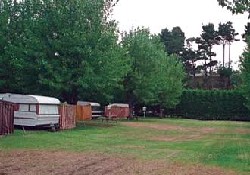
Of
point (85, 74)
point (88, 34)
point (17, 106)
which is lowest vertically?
point (17, 106)

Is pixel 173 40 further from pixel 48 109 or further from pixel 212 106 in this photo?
pixel 48 109

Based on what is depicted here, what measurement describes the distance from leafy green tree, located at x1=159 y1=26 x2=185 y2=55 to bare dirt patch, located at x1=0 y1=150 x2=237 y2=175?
89774 mm

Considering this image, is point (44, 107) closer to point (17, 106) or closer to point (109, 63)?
point (17, 106)

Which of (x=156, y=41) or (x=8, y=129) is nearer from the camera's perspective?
(x=8, y=129)

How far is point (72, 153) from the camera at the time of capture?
60.6 feet

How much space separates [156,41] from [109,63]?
25.1 metres

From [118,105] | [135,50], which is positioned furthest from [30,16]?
[118,105]

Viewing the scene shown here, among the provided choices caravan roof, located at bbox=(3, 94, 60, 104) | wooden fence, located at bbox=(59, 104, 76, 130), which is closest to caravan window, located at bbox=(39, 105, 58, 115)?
caravan roof, located at bbox=(3, 94, 60, 104)

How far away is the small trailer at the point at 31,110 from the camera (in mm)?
30562

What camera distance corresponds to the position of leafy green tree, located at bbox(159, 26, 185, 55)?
10744 centimetres

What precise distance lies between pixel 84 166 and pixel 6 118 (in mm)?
13576

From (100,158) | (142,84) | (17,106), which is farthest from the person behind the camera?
(142,84)

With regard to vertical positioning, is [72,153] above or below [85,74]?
below

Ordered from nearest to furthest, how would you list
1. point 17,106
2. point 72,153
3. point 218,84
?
1. point 72,153
2. point 17,106
3. point 218,84
